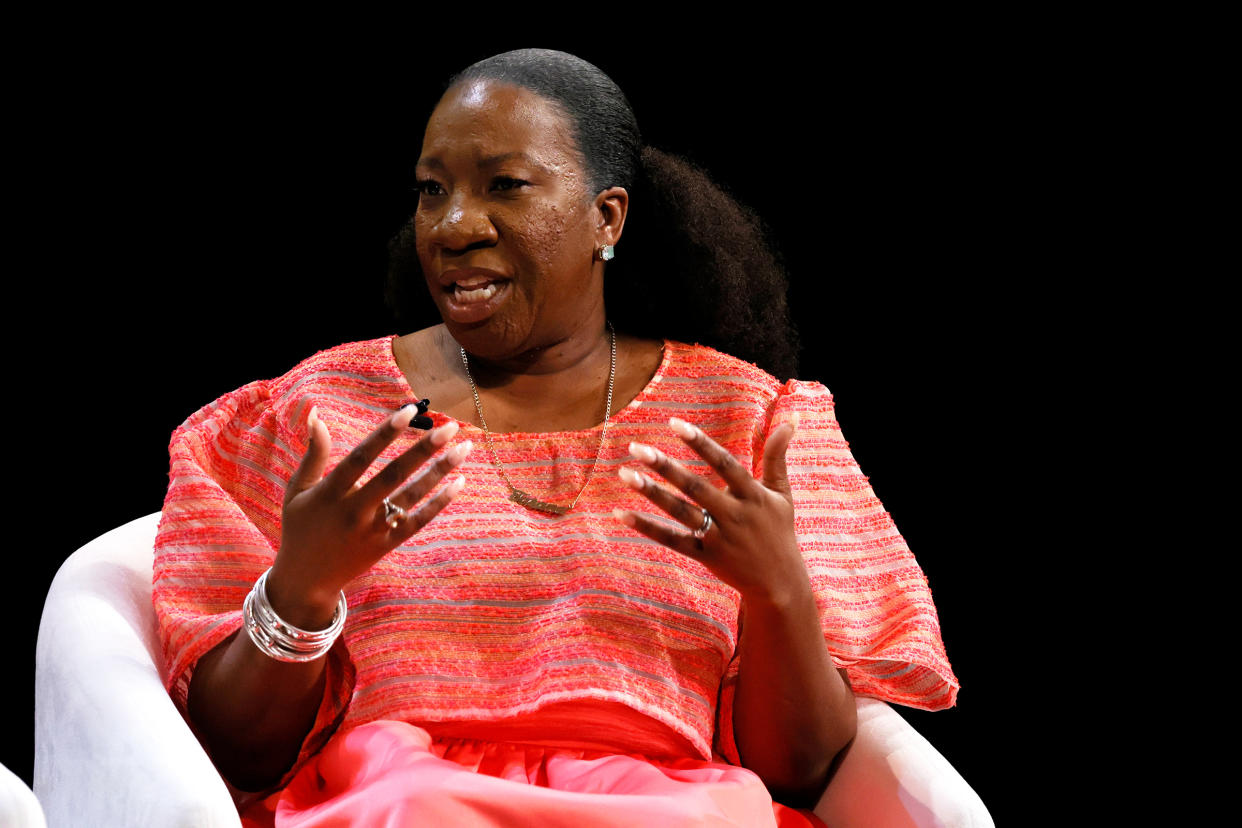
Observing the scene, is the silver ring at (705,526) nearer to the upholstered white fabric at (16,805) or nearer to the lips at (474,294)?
the lips at (474,294)

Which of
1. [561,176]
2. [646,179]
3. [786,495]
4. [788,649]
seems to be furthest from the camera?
[646,179]

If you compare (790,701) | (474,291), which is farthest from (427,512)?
(790,701)

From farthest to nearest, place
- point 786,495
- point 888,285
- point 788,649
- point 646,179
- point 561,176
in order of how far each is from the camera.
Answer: point 888,285, point 646,179, point 561,176, point 788,649, point 786,495

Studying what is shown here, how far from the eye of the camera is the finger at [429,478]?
153 cm

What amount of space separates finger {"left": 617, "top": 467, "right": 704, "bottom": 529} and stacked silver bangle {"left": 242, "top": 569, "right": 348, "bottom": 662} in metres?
0.42

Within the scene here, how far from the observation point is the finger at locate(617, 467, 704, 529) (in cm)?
155

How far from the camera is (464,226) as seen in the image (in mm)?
1962

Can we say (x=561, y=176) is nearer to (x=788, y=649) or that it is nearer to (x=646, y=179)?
(x=646, y=179)

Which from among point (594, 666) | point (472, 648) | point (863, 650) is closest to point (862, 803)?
point (863, 650)

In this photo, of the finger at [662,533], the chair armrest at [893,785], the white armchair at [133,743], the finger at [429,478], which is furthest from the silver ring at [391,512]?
the chair armrest at [893,785]

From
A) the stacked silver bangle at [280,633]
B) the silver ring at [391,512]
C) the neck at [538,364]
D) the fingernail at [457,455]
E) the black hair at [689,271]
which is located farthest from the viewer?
the black hair at [689,271]

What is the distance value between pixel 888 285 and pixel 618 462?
2.98 feet

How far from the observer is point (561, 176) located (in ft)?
6.64

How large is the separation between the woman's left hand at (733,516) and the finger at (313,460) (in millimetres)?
336
